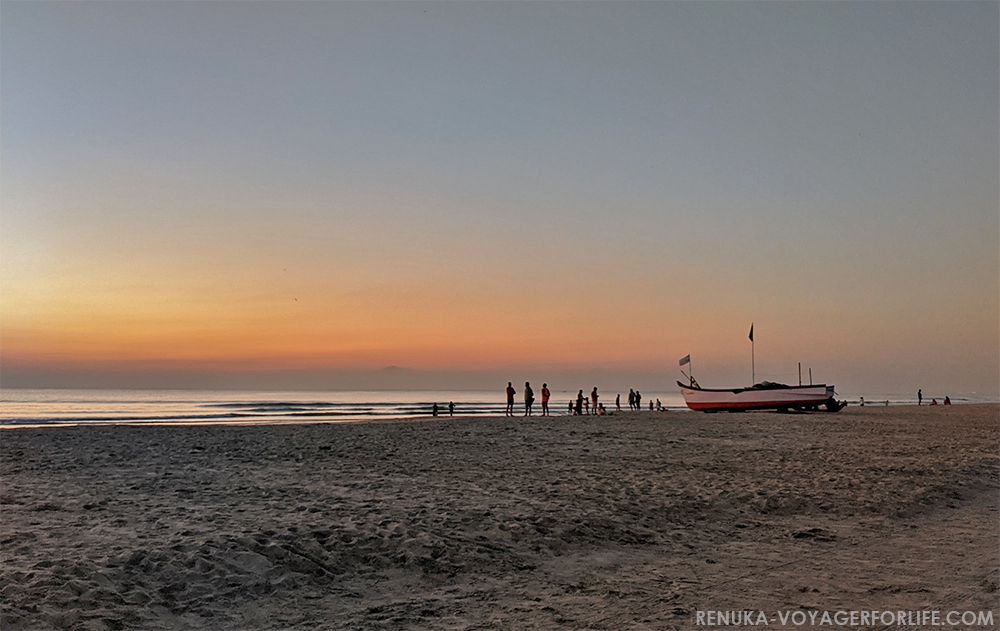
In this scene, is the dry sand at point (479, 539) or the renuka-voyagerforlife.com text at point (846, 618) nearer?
the renuka-voyagerforlife.com text at point (846, 618)

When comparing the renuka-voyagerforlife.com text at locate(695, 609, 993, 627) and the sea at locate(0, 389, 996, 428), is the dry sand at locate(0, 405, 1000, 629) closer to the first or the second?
the renuka-voyagerforlife.com text at locate(695, 609, 993, 627)

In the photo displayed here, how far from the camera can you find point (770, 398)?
4119 centimetres

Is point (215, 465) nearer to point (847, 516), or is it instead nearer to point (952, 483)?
point (847, 516)

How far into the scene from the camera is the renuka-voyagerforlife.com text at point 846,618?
5.01 m

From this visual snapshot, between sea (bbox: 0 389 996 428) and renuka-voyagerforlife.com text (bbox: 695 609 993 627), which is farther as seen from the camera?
sea (bbox: 0 389 996 428)

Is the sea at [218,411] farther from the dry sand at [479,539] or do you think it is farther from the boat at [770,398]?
the dry sand at [479,539]

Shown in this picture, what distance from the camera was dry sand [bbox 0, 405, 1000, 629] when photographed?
5594 millimetres

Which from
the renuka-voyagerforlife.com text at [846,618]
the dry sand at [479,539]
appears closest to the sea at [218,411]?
the dry sand at [479,539]

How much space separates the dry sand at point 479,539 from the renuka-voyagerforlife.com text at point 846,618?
15 cm

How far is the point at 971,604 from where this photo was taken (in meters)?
5.41

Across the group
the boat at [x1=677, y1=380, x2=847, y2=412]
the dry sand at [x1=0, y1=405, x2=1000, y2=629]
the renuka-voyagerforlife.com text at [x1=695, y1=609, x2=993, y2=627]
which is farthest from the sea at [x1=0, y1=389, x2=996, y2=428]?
the renuka-voyagerforlife.com text at [x1=695, y1=609, x2=993, y2=627]

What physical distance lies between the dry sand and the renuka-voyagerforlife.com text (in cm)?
15

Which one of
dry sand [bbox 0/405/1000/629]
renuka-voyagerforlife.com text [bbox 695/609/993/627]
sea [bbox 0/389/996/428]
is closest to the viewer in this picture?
renuka-voyagerforlife.com text [bbox 695/609/993/627]

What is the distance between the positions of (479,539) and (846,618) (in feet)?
12.8
